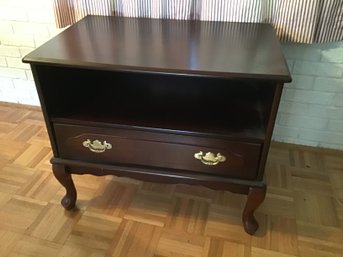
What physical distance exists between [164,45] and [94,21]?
16.2 inches

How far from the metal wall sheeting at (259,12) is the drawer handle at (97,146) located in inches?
23.8

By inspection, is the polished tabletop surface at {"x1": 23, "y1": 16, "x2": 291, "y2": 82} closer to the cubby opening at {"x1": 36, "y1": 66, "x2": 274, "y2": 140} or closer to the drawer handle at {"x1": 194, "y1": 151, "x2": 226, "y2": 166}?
the cubby opening at {"x1": 36, "y1": 66, "x2": 274, "y2": 140}

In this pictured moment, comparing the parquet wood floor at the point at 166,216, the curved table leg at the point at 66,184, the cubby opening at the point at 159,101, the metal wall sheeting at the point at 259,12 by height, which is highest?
the metal wall sheeting at the point at 259,12

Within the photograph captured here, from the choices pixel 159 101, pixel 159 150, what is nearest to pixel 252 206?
pixel 159 150

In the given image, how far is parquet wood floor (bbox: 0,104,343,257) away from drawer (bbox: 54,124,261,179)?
291mm

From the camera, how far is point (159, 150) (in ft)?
3.36

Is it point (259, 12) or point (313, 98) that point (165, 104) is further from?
point (313, 98)

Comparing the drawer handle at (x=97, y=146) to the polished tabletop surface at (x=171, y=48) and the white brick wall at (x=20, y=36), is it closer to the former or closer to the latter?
the polished tabletop surface at (x=171, y=48)

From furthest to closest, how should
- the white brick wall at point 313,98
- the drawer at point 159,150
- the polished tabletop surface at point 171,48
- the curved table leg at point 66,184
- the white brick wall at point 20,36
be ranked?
the white brick wall at point 20,36 → the white brick wall at point 313,98 → the curved table leg at point 66,184 → the drawer at point 159,150 → the polished tabletop surface at point 171,48

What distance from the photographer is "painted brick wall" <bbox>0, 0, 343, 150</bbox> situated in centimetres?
138

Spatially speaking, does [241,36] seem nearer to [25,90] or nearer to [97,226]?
[97,226]

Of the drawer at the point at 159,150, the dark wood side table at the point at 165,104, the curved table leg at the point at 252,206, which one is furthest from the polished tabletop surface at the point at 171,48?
the curved table leg at the point at 252,206

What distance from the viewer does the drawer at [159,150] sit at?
98 centimetres

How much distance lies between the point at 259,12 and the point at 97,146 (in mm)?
797
